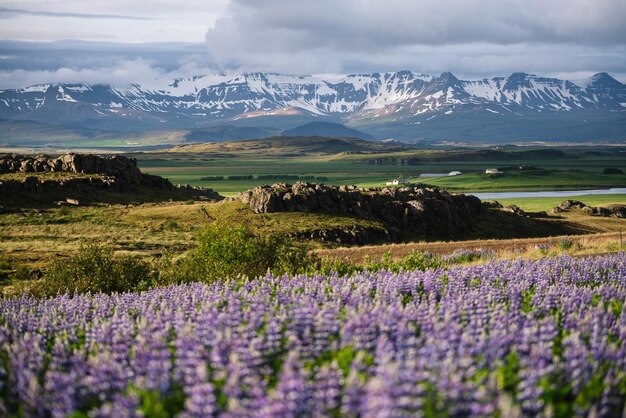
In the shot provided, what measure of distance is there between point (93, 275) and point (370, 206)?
66.6 metres

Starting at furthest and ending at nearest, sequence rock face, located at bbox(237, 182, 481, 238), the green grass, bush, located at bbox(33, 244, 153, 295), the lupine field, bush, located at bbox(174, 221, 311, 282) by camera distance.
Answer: the green grass → rock face, located at bbox(237, 182, 481, 238) → bush, located at bbox(33, 244, 153, 295) → bush, located at bbox(174, 221, 311, 282) → the lupine field

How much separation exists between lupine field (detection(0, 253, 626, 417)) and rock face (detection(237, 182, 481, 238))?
78.1m

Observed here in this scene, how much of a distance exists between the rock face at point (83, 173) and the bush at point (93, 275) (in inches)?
2945

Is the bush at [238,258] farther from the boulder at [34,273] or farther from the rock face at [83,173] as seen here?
the rock face at [83,173]

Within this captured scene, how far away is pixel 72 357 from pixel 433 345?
15.4ft

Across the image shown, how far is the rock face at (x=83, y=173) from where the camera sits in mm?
101812

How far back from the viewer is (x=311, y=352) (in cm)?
892

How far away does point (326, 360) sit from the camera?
869 centimetres

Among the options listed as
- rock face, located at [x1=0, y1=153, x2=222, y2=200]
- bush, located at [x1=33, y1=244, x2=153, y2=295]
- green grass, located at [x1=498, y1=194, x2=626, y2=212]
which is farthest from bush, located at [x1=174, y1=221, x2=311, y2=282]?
green grass, located at [x1=498, y1=194, x2=626, y2=212]

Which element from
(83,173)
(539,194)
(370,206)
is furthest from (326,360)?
(539,194)

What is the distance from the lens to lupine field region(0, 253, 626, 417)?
6.82 meters

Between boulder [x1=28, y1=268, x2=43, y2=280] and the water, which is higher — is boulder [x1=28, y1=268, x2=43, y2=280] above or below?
above

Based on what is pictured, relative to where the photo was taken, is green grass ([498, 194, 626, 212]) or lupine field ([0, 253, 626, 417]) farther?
green grass ([498, 194, 626, 212])

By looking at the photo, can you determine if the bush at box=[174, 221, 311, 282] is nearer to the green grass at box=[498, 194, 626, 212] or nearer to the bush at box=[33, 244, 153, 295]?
the bush at box=[33, 244, 153, 295]
